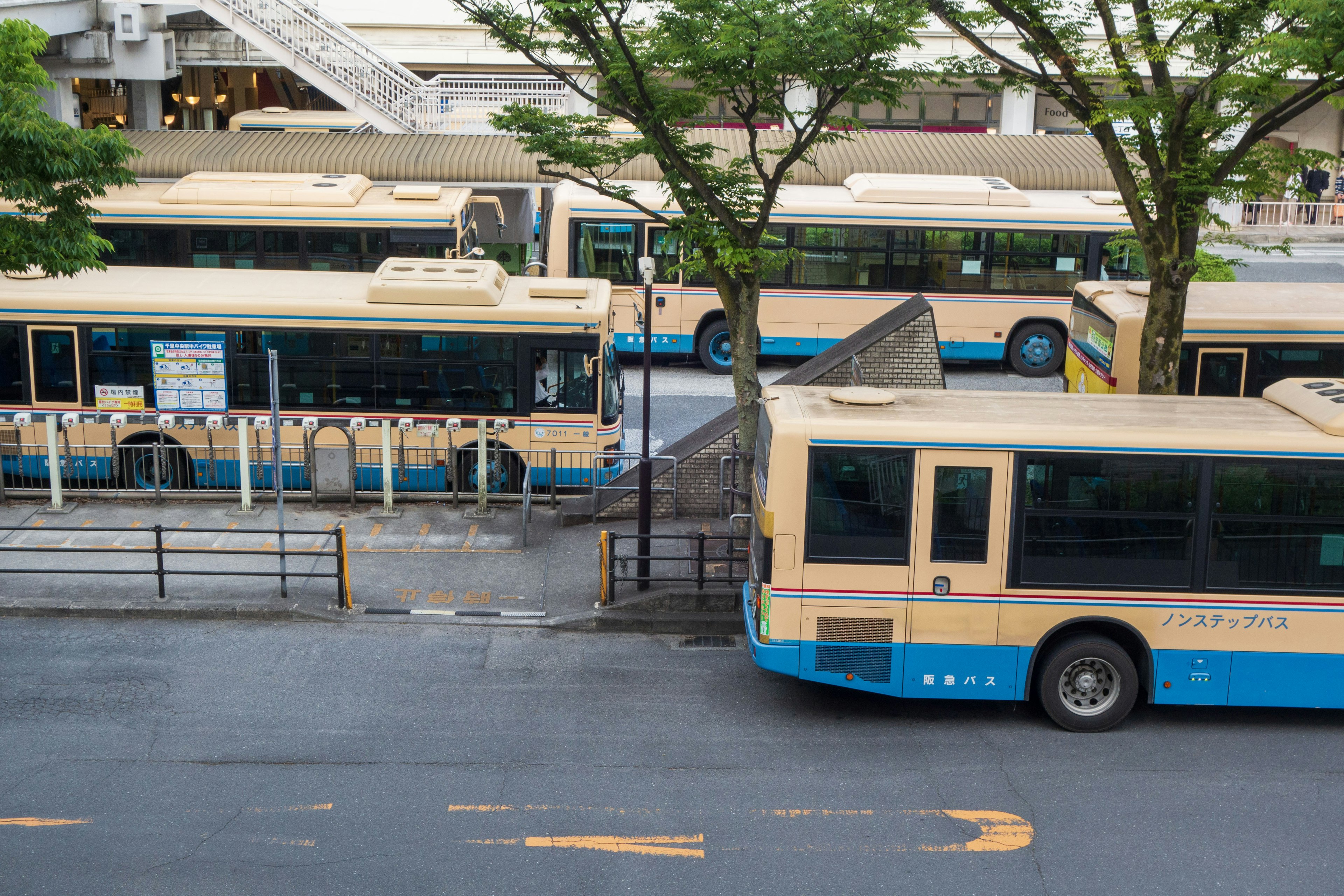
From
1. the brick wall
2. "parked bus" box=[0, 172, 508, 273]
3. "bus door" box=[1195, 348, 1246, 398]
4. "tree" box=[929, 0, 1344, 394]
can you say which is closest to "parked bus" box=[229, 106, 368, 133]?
"parked bus" box=[0, 172, 508, 273]

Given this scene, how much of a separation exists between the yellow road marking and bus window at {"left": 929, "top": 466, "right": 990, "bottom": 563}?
299 centimetres

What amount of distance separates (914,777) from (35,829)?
20.3 feet

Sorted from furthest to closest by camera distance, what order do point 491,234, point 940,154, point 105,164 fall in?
point 940,154 < point 491,234 < point 105,164

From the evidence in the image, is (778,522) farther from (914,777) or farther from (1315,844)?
(1315,844)

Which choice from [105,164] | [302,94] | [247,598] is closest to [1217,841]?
[247,598]

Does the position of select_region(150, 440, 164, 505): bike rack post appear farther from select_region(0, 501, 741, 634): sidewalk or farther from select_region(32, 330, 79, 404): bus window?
select_region(32, 330, 79, 404): bus window

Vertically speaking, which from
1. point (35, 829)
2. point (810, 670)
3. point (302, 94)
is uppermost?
point (302, 94)

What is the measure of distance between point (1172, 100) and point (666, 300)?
11.5 metres

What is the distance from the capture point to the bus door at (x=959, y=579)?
979 cm

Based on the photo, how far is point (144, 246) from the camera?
21078 millimetres

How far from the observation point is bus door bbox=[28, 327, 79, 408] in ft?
50.6

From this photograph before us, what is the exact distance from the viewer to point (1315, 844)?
8594 millimetres

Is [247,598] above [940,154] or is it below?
below

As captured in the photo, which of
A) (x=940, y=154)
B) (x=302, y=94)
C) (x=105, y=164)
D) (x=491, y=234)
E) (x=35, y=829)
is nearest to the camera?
(x=35, y=829)
